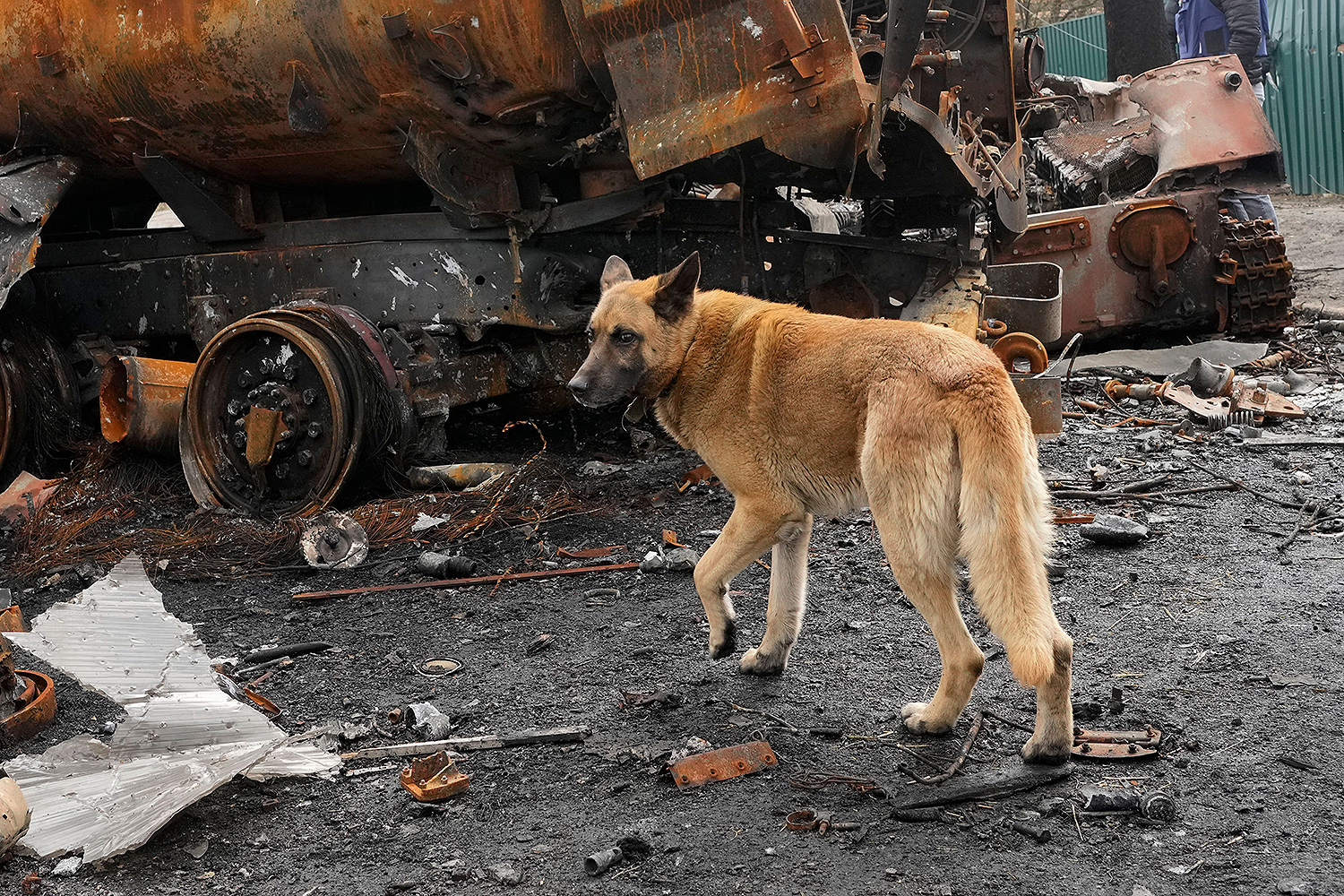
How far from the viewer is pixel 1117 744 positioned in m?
3.40

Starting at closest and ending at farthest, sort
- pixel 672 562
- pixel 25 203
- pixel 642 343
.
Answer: pixel 642 343, pixel 672 562, pixel 25 203

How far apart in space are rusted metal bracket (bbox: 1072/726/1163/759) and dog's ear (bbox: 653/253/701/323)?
6.80ft

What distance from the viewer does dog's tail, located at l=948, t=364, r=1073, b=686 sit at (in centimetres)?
304

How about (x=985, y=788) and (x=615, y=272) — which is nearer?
(x=985, y=788)

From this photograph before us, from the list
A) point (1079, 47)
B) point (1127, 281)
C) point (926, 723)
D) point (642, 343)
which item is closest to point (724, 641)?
point (926, 723)

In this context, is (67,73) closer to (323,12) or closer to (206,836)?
(323,12)

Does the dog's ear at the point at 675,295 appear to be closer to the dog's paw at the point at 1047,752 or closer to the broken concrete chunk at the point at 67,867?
the dog's paw at the point at 1047,752

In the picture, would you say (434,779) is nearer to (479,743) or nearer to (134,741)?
(479,743)

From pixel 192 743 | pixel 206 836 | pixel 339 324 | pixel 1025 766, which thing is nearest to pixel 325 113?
pixel 339 324

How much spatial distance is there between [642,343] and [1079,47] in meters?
21.4

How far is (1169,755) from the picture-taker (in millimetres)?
3344

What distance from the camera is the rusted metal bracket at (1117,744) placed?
10.9 feet

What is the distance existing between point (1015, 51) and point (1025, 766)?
5.10 metres

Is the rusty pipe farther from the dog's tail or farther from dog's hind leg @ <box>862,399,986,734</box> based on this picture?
the dog's tail
